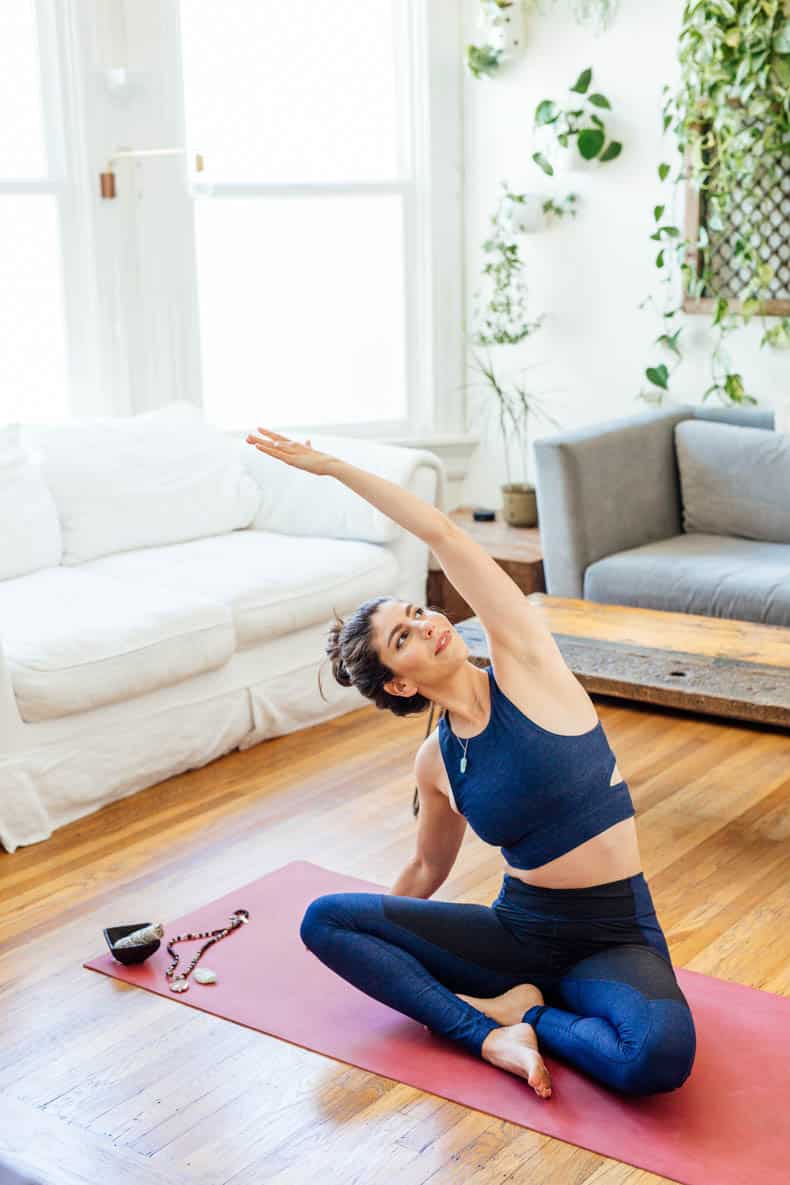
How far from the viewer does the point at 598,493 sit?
4.38 m

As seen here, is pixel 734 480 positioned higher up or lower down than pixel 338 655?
lower down

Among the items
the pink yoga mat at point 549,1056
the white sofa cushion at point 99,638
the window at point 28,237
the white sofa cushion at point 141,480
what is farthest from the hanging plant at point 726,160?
the pink yoga mat at point 549,1056

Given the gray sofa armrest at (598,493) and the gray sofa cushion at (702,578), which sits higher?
the gray sofa armrest at (598,493)

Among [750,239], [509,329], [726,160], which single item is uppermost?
[726,160]

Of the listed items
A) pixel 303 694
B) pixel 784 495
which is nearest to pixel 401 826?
pixel 303 694

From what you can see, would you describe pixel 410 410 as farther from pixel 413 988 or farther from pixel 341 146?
pixel 413 988

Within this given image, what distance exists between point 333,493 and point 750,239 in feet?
5.31

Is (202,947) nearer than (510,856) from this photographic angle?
No

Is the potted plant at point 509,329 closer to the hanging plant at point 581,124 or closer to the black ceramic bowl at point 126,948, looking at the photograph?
the hanging plant at point 581,124

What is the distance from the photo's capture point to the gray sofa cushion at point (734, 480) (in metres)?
4.37

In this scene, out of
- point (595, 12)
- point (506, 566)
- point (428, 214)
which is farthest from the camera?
point (428, 214)

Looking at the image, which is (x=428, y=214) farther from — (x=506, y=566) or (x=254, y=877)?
(x=254, y=877)

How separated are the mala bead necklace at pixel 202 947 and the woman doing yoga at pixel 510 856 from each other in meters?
0.32

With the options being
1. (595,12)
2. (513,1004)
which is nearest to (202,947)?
(513,1004)
